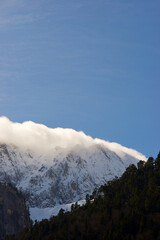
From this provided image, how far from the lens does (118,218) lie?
→ 14875 cm

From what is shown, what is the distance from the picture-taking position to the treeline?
452ft

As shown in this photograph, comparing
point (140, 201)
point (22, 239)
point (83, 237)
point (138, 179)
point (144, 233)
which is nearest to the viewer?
point (144, 233)

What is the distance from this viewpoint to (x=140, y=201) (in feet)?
515

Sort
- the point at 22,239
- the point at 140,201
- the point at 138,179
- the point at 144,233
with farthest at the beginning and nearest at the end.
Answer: the point at 138,179 → the point at 22,239 → the point at 140,201 → the point at 144,233

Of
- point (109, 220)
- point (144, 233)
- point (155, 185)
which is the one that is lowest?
point (144, 233)

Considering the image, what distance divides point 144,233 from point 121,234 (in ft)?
24.8

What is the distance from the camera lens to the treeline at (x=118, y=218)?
138 meters

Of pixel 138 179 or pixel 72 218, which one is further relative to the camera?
pixel 138 179

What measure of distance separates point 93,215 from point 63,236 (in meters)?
15.3

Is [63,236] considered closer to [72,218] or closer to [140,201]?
[72,218]

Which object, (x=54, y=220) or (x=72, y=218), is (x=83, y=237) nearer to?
(x=72, y=218)

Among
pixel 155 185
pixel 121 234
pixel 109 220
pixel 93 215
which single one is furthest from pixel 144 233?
pixel 155 185

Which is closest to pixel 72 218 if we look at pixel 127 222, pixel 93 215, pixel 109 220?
pixel 93 215

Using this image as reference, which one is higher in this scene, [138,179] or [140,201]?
[138,179]
